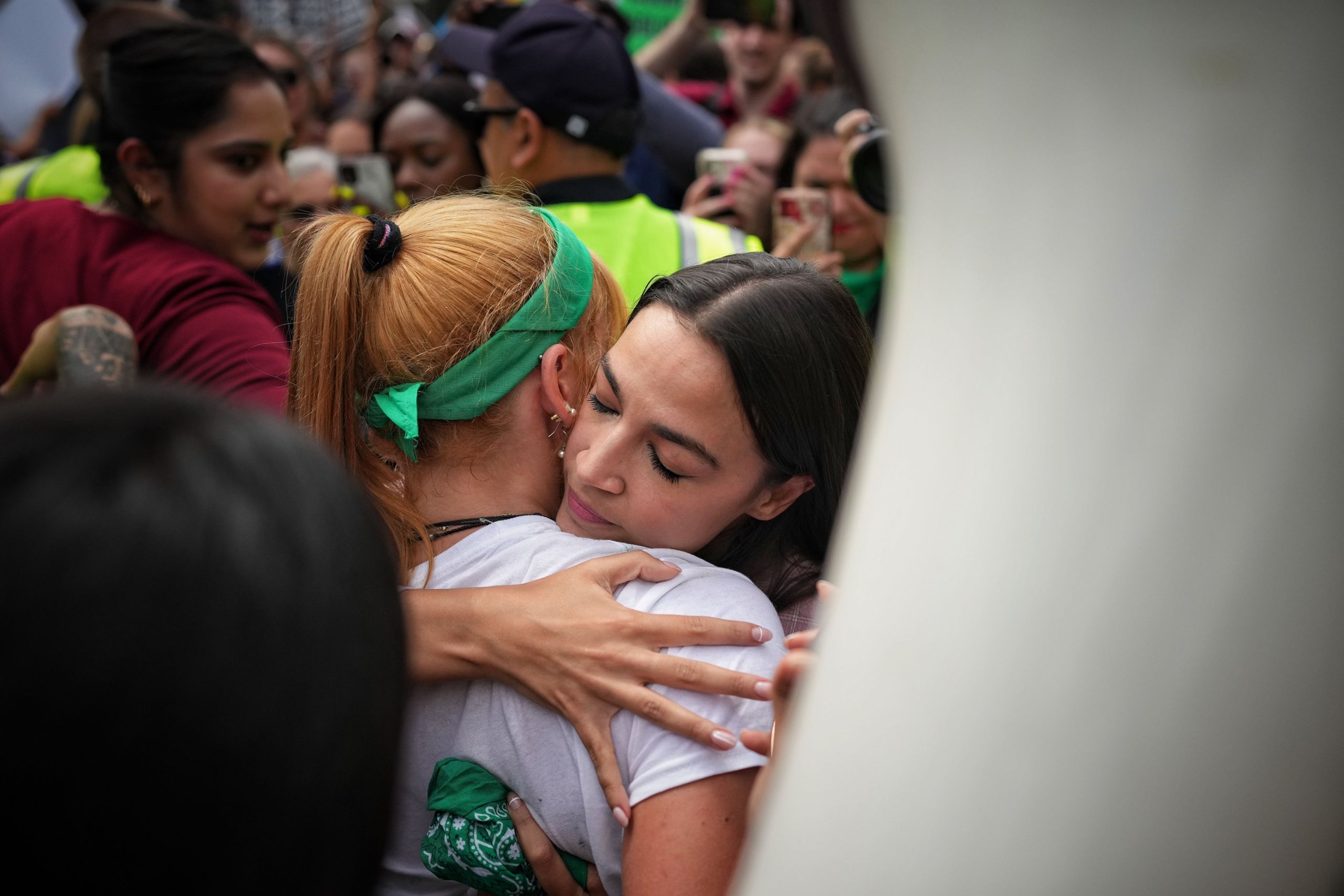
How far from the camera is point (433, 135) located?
12.4ft

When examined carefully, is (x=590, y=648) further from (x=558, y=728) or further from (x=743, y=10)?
(x=743, y=10)

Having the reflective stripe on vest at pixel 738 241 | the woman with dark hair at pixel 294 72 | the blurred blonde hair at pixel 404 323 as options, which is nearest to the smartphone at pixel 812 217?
the reflective stripe on vest at pixel 738 241

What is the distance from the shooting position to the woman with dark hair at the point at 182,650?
1.78 ft

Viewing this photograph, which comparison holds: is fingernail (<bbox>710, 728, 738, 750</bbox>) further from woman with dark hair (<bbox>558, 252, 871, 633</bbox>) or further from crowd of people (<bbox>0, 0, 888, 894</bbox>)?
woman with dark hair (<bbox>558, 252, 871, 633</bbox>)

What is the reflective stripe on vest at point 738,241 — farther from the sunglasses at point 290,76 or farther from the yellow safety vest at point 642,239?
the sunglasses at point 290,76

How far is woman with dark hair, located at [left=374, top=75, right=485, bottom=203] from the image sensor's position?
3.78 metres

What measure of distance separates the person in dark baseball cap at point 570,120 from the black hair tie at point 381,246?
50.7 inches

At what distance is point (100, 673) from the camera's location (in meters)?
0.54

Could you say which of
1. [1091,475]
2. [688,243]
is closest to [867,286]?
[688,243]

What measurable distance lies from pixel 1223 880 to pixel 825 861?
0.22 meters

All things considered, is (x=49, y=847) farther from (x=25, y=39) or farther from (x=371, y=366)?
(x=25, y=39)

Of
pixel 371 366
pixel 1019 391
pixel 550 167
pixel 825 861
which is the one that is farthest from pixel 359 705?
pixel 550 167

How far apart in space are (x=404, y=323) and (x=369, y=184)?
8.42ft

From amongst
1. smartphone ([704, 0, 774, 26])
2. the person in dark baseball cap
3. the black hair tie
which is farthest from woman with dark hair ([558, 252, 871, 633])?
smartphone ([704, 0, 774, 26])
